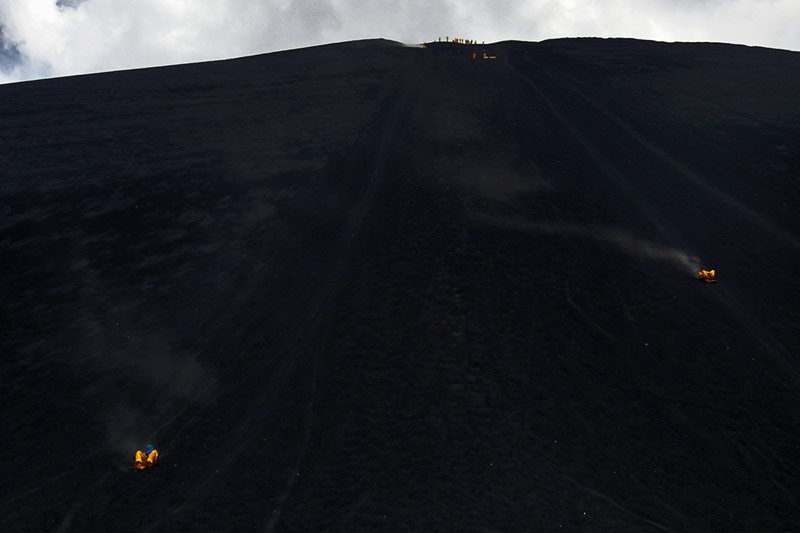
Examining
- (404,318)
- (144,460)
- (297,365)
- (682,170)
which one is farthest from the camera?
(682,170)

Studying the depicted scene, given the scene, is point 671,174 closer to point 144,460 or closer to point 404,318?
point 404,318

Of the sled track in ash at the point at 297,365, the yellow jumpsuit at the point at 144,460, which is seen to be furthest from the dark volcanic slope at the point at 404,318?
the yellow jumpsuit at the point at 144,460

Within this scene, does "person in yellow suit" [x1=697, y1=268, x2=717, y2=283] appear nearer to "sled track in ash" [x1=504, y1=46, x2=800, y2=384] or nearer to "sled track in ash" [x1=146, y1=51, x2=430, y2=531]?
"sled track in ash" [x1=504, y1=46, x2=800, y2=384]

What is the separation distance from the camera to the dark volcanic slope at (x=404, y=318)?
995cm

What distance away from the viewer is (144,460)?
34.2 ft

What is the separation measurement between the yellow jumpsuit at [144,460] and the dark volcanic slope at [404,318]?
9.2 inches

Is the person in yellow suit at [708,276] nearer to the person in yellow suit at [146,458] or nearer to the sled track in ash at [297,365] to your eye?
the sled track in ash at [297,365]

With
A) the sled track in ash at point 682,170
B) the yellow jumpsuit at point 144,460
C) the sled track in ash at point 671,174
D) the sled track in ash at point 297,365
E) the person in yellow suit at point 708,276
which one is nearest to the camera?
the sled track in ash at point 297,365

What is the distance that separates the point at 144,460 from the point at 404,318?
6.24 metres

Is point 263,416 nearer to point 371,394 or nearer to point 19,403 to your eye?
point 371,394

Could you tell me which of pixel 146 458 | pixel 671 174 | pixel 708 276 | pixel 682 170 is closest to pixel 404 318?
pixel 146 458

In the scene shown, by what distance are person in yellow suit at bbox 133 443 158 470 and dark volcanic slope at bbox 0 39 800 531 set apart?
0.24 metres

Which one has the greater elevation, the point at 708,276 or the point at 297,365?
the point at 297,365

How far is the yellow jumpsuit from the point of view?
410 inches
